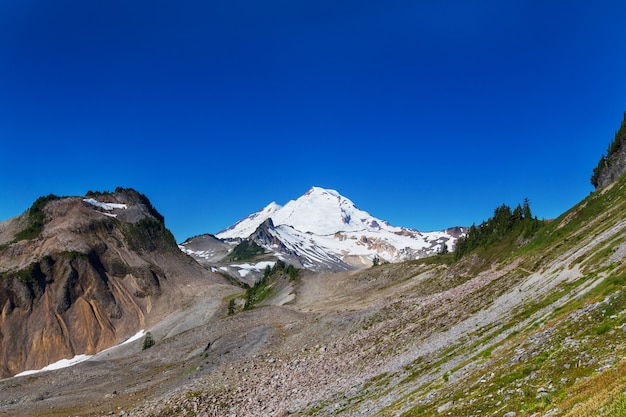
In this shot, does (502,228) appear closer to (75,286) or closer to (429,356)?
(429,356)

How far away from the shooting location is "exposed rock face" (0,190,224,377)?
146m

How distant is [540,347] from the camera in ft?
79.5

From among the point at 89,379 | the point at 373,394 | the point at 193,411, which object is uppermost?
the point at 89,379

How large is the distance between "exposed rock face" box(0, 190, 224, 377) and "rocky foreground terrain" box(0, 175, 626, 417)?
239 ft

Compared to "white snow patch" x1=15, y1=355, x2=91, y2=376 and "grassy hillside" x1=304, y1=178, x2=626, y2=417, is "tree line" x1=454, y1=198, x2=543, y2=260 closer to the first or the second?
"grassy hillside" x1=304, y1=178, x2=626, y2=417

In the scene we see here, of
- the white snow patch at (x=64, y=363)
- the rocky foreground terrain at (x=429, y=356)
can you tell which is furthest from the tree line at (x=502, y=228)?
the white snow patch at (x=64, y=363)

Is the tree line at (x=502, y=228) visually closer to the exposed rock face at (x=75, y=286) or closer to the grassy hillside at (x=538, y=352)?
the grassy hillside at (x=538, y=352)

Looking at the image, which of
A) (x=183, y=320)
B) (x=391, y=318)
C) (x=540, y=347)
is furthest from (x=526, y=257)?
(x=183, y=320)

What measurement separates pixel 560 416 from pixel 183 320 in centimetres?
13936

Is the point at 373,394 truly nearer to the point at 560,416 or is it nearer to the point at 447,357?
the point at 447,357

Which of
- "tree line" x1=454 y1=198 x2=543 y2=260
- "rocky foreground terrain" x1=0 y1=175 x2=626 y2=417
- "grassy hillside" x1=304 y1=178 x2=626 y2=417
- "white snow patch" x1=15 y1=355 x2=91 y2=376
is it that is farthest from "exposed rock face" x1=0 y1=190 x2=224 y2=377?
"grassy hillside" x1=304 y1=178 x2=626 y2=417

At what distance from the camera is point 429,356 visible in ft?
126

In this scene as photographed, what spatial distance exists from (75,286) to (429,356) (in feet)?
523

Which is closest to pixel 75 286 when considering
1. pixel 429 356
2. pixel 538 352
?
pixel 429 356
